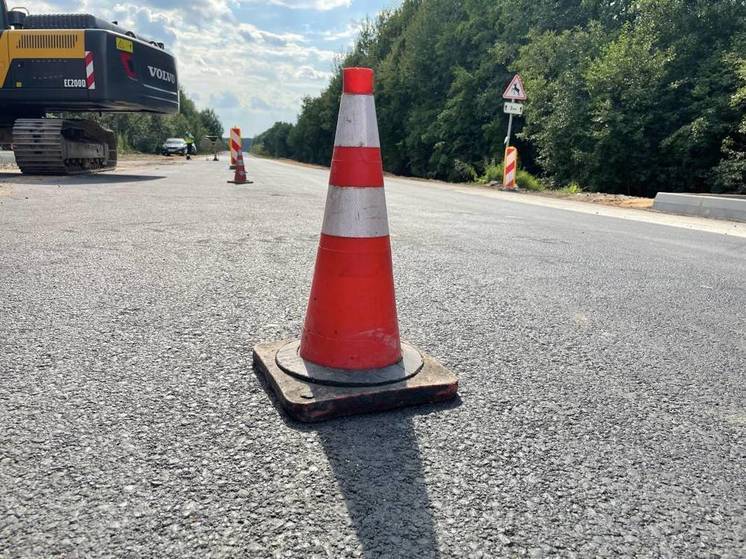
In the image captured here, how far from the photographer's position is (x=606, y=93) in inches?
652

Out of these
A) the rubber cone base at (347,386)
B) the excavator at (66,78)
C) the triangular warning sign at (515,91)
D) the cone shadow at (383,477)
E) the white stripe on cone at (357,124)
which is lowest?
the cone shadow at (383,477)

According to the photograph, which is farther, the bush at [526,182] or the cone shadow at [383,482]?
the bush at [526,182]

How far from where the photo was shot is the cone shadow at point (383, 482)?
124cm

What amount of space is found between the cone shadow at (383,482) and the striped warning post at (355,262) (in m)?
0.33

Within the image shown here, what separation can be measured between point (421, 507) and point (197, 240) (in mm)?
4069

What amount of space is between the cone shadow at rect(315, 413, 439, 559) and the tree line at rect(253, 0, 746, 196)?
16.1 meters

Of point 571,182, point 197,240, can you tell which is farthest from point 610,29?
point 197,240

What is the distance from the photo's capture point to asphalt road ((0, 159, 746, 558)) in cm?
127

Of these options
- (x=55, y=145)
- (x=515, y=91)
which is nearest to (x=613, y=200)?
(x=515, y=91)

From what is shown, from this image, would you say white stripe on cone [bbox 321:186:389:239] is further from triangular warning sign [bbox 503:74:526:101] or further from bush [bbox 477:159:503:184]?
bush [bbox 477:159:503:184]

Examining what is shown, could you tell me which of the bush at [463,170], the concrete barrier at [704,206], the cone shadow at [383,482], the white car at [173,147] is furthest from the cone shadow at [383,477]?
the white car at [173,147]

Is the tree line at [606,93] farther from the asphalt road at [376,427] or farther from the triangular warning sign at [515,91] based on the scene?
the asphalt road at [376,427]

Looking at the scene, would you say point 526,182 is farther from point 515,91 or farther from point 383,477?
point 383,477

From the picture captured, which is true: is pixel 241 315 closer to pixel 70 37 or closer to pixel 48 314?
pixel 48 314
